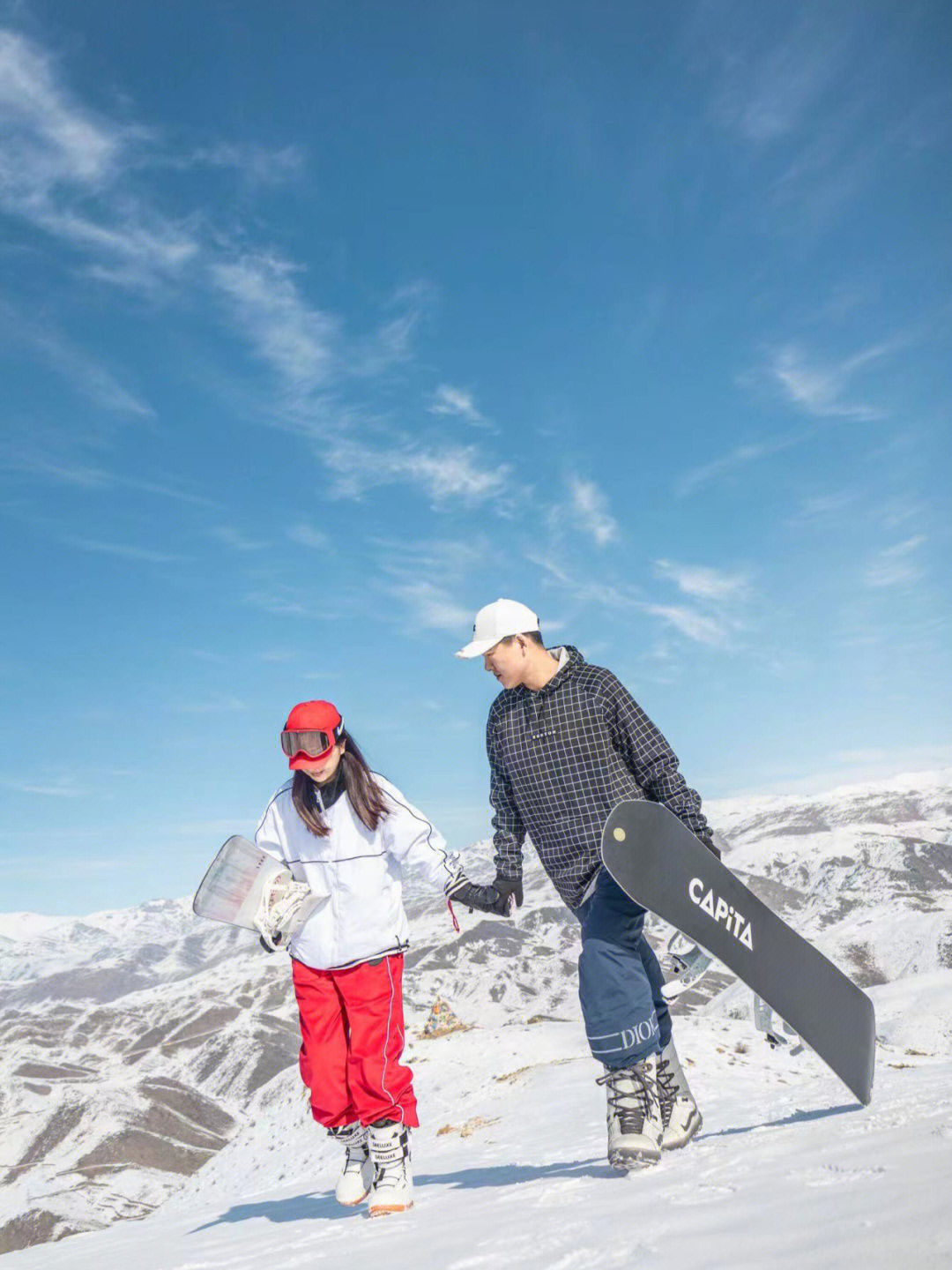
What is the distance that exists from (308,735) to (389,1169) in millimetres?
2590

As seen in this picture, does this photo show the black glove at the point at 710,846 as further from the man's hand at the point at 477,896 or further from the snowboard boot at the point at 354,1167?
the snowboard boot at the point at 354,1167

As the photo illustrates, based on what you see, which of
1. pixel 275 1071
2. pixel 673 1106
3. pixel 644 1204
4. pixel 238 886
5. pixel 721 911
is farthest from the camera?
pixel 275 1071

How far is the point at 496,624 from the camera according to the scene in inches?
238

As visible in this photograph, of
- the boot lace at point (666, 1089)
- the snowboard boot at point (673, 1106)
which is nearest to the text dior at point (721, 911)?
the snowboard boot at point (673, 1106)

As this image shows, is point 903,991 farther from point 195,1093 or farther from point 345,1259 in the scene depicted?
point 195,1093

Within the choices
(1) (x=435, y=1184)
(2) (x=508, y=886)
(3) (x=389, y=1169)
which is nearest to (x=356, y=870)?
(2) (x=508, y=886)

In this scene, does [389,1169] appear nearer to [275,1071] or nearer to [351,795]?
[351,795]

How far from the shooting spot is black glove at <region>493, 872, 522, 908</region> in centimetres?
612

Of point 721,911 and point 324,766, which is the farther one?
point 324,766

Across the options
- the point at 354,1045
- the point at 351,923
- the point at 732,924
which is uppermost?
the point at 351,923

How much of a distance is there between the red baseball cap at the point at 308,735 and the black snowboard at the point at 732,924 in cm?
190

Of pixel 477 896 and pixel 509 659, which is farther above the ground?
pixel 509 659

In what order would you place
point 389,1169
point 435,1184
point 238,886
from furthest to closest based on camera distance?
point 435,1184 < point 238,886 < point 389,1169

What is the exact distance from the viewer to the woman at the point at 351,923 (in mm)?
5914
